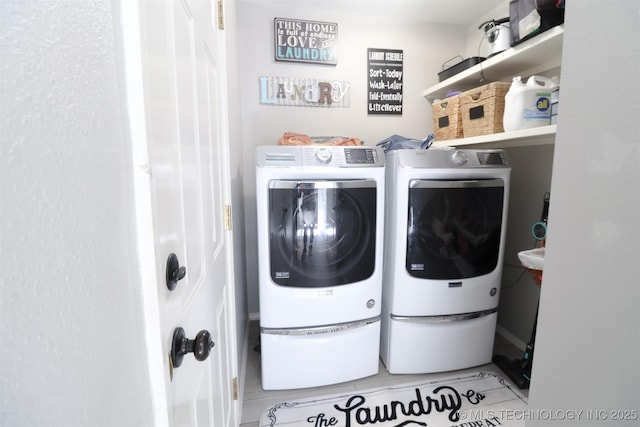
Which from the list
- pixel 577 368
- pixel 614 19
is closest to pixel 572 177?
pixel 614 19

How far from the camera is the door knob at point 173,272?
0.47 m

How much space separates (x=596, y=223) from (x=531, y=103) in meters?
1.17

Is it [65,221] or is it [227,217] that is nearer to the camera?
[65,221]

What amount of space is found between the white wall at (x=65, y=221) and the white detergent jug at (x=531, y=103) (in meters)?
1.73

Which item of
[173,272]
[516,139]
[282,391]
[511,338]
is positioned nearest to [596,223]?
[173,272]

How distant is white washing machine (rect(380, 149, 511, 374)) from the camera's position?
62.7 inches

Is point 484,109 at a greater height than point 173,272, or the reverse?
point 484,109

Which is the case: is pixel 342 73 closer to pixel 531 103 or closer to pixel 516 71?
pixel 516 71

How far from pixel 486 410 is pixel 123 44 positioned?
2.05 meters

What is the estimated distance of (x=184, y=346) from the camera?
1.71 ft

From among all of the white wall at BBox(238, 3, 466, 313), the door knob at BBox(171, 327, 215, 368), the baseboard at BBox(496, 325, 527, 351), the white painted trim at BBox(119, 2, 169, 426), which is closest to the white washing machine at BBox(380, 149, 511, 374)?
the baseboard at BBox(496, 325, 527, 351)

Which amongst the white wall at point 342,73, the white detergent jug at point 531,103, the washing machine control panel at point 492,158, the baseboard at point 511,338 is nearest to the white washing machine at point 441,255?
the washing machine control panel at point 492,158

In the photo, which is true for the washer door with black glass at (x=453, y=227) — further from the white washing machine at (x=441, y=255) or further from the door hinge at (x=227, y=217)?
the door hinge at (x=227, y=217)

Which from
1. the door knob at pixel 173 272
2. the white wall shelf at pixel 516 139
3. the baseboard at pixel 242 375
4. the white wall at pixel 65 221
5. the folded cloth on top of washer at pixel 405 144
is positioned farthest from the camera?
the folded cloth on top of washer at pixel 405 144
